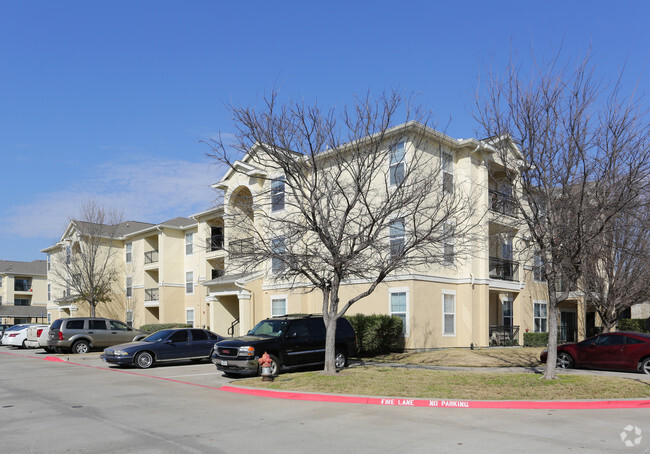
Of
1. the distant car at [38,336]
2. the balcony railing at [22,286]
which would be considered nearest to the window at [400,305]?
the distant car at [38,336]

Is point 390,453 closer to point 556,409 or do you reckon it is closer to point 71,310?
point 556,409

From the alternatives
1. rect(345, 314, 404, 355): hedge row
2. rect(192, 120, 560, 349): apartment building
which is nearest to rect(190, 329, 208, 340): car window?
rect(192, 120, 560, 349): apartment building

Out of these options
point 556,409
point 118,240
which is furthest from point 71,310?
point 556,409

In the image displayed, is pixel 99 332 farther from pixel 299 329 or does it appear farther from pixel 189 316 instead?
pixel 299 329

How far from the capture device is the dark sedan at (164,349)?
62.6ft

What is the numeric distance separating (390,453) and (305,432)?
1.78 metres

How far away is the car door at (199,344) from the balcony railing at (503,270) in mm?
13152

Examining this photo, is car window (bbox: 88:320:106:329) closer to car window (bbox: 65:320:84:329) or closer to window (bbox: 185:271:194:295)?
car window (bbox: 65:320:84:329)

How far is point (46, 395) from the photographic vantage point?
1309 centimetres

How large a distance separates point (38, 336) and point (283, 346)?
56.1 feet

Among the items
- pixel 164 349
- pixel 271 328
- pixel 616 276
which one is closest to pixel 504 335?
pixel 616 276

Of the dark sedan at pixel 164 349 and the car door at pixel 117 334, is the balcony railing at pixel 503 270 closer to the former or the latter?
the dark sedan at pixel 164 349

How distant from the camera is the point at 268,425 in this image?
9.36 metres

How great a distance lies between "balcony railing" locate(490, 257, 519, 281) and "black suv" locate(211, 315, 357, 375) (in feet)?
36.0
